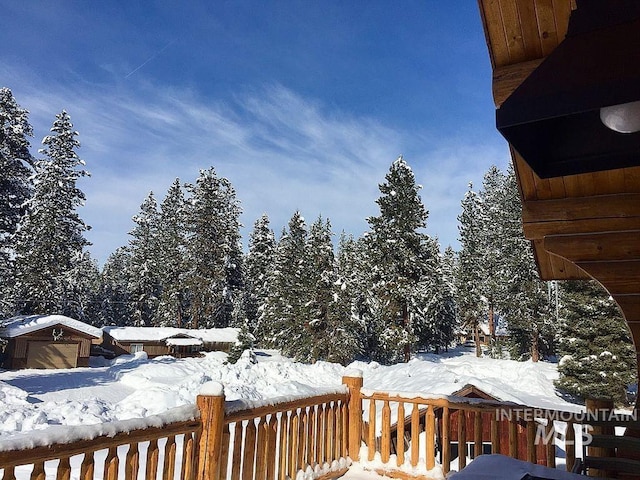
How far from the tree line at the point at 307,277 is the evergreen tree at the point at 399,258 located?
0.06 metres

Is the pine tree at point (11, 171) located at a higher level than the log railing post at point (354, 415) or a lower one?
higher

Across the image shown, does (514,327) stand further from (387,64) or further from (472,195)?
(387,64)

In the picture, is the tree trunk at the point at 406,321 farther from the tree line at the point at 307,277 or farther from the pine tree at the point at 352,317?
the pine tree at the point at 352,317

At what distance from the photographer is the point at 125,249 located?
35906mm

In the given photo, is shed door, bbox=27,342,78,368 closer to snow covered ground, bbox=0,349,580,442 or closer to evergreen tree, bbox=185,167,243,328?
snow covered ground, bbox=0,349,580,442

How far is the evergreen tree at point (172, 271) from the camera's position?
3075cm

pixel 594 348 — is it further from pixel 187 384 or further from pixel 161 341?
pixel 161 341

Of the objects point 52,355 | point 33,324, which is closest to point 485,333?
point 52,355

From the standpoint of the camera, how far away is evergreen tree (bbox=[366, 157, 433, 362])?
22391 mm

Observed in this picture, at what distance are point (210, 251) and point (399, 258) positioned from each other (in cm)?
1392

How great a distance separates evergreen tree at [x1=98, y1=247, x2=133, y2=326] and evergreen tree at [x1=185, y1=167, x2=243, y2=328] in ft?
21.9

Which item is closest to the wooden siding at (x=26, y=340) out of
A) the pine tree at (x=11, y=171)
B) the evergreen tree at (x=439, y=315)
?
the pine tree at (x=11, y=171)

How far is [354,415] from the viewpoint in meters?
4.33

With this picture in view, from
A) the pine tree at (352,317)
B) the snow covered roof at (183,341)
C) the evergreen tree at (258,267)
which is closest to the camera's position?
the pine tree at (352,317)
